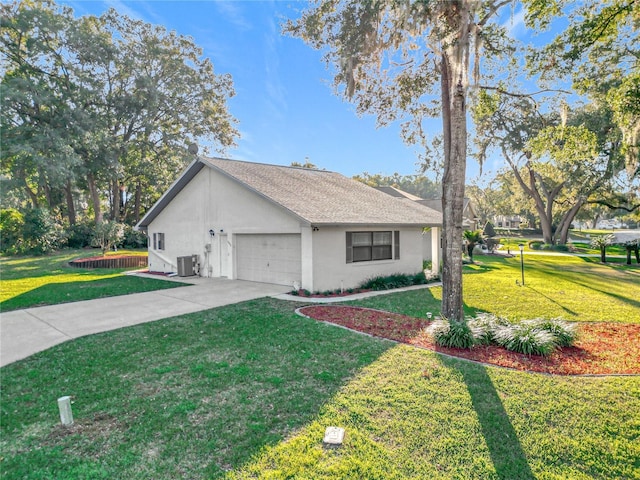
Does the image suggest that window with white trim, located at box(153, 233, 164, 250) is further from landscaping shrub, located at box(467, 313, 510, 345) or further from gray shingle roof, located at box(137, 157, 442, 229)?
landscaping shrub, located at box(467, 313, 510, 345)

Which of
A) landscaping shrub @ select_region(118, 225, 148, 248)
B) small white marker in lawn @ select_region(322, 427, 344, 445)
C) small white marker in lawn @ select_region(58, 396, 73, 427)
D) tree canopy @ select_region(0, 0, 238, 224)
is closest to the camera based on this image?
small white marker in lawn @ select_region(322, 427, 344, 445)

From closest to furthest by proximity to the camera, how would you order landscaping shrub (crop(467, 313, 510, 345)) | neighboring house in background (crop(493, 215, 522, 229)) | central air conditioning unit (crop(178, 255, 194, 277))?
1. landscaping shrub (crop(467, 313, 510, 345))
2. central air conditioning unit (crop(178, 255, 194, 277))
3. neighboring house in background (crop(493, 215, 522, 229))


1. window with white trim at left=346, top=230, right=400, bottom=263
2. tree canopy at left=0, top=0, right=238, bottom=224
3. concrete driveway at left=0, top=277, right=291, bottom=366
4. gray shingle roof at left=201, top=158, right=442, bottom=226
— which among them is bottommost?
concrete driveway at left=0, top=277, right=291, bottom=366

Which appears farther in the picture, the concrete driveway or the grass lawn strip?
the concrete driveway

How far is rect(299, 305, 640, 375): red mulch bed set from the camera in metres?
5.28

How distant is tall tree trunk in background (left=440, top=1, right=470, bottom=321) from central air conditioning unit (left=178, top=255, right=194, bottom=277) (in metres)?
11.5

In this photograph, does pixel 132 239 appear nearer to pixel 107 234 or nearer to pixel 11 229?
pixel 107 234

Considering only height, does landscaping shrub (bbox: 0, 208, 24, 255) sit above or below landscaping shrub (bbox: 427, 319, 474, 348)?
above

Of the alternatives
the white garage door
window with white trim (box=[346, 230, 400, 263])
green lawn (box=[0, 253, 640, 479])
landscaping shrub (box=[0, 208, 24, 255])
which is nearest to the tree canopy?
landscaping shrub (box=[0, 208, 24, 255])

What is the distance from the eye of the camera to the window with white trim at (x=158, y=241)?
17.6 metres

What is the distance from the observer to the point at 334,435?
11.5 ft

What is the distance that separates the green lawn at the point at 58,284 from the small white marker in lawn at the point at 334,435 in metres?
10.1

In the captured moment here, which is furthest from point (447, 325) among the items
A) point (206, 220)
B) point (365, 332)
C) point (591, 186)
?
point (591, 186)

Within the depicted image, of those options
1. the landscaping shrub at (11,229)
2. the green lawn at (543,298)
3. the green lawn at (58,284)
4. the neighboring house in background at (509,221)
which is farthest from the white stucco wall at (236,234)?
the neighboring house in background at (509,221)
